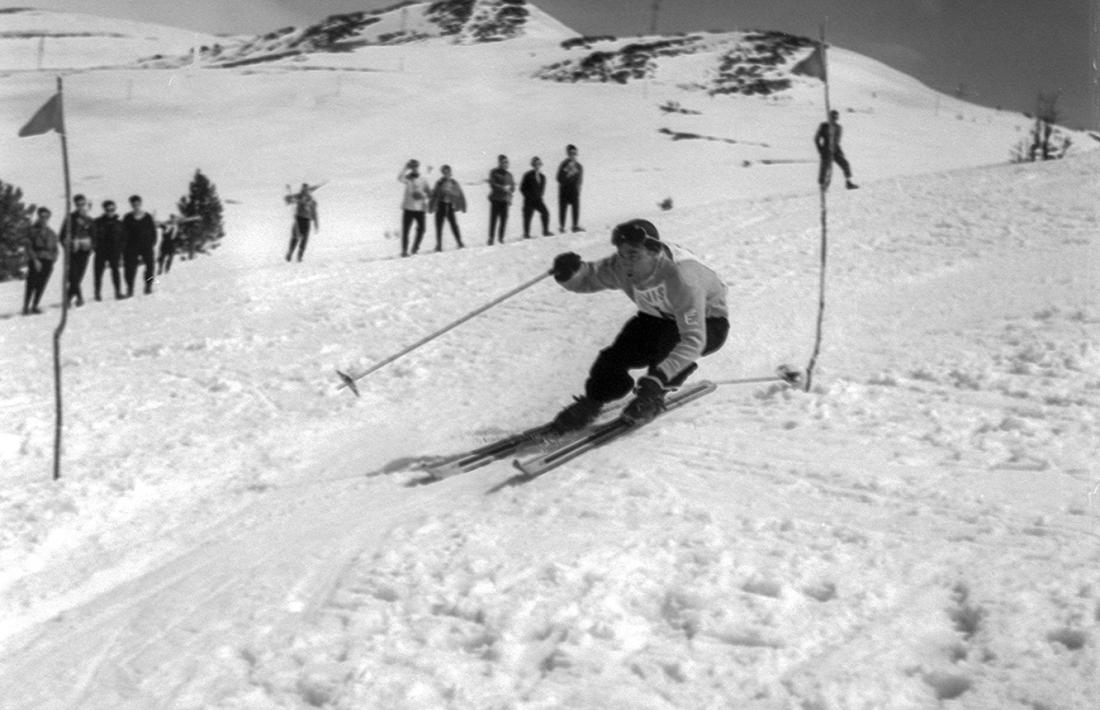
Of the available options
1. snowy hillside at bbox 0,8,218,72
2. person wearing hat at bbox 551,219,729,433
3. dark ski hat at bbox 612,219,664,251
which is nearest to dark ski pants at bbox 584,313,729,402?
person wearing hat at bbox 551,219,729,433

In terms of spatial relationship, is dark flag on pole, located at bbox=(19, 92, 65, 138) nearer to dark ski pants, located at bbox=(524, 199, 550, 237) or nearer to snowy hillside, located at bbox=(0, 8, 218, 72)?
dark ski pants, located at bbox=(524, 199, 550, 237)

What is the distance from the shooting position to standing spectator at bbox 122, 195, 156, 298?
12.1 m

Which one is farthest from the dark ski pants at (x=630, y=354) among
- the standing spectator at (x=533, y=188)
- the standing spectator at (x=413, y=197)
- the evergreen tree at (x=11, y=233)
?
the evergreen tree at (x=11, y=233)

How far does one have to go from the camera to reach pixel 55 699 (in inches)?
136

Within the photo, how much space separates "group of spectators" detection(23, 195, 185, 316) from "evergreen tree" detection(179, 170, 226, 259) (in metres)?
11.0

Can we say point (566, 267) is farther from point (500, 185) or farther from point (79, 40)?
point (79, 40)

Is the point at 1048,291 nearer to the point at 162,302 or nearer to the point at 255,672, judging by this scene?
the point at 255,672

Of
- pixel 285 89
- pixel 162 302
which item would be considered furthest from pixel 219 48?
pixel 162 302

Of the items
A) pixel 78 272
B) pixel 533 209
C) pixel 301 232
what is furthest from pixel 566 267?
pixel 301 232

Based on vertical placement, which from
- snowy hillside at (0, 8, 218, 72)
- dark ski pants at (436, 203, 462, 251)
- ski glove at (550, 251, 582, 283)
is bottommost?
dark ski pants at (436, 203, 462, 251)

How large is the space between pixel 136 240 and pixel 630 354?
844cm

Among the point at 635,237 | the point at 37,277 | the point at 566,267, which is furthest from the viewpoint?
the point at 37,277

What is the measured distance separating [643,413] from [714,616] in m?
2.25

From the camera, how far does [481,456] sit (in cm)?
561
